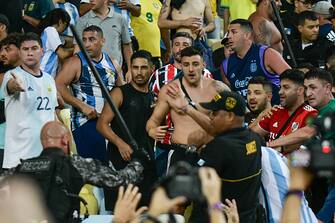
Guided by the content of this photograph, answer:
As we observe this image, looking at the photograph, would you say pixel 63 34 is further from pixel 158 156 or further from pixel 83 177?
pixel 83 177

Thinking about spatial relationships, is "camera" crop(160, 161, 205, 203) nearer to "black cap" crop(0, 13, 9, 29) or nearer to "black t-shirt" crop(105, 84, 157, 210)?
"black t-shirt" crop(105, 84, 157, 210)

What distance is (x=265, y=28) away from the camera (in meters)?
15.6

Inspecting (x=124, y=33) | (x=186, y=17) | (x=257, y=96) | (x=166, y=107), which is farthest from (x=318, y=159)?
(x=186, y=17)

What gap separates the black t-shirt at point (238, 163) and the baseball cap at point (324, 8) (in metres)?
A: 7.02

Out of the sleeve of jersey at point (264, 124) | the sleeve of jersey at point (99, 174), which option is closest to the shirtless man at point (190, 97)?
the sleeve of jersey at point (264, 124)

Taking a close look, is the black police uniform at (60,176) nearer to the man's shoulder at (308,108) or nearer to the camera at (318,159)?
the man's shoulder at (308,108)

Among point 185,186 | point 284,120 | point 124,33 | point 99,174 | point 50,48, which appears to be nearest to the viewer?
point 185,186

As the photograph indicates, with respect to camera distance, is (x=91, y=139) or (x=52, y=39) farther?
(x=52, y=39)

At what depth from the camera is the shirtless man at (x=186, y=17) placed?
15.7 metres

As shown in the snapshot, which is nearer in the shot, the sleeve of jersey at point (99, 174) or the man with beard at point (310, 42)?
the sleeve of jersey at point (99, 174)

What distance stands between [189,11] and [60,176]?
695 cm

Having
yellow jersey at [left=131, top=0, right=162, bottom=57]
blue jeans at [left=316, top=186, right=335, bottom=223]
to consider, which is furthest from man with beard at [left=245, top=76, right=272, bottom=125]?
yellow jersey at [left=131, top=0, right=162, bottom=57]

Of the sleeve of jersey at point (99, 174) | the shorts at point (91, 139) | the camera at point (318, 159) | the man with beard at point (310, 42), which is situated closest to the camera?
the camera at point (318, 159)

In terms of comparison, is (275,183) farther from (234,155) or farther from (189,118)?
(189,118)
